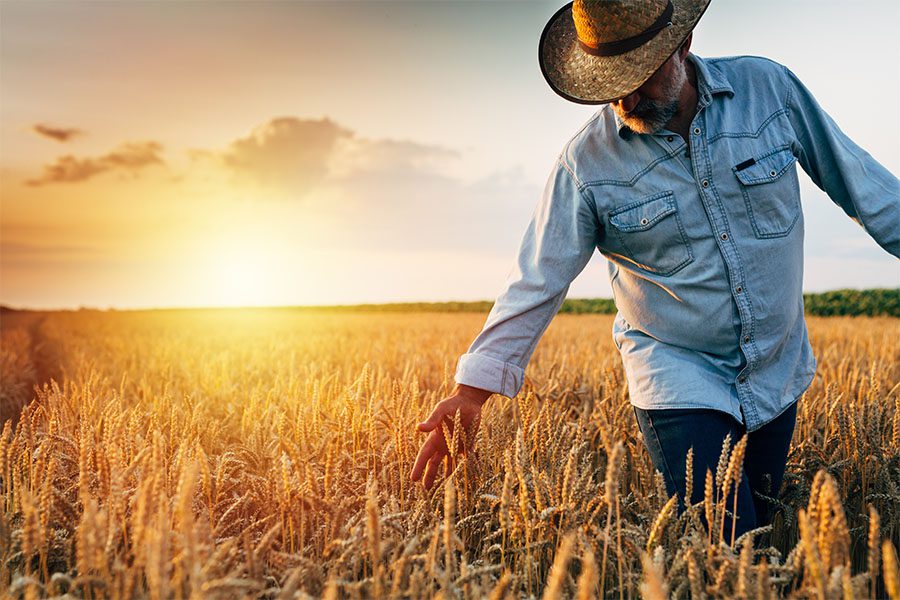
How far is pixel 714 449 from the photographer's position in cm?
229

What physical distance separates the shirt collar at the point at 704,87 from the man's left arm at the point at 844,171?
0.27 metres

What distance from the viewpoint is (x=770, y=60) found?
8.55ft

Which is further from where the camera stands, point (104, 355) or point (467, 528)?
point (104, 355)

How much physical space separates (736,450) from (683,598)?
47cm

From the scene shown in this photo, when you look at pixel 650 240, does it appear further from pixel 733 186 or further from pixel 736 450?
pixel 736 450

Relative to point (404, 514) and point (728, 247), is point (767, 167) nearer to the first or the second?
point (728, 247)

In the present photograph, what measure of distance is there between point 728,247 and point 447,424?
109cm

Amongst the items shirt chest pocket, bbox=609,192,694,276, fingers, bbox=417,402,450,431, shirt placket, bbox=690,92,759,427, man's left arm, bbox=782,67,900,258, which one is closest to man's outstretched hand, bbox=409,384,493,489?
fingers, bbox=417,402,450,431

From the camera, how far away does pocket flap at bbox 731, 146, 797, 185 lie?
2.37 metres

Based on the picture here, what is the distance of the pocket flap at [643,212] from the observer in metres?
2.38

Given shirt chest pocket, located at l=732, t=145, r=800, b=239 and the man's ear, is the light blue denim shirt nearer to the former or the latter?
shirt chest pocket, located at l=732, t=145, r=800, b=239

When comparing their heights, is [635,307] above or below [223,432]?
above

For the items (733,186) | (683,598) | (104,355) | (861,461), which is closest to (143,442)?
(683,598)

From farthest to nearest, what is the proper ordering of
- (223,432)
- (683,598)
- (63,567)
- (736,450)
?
1. (223,432)
2. (63,567)
3. (683,598)
4. (736,450)
